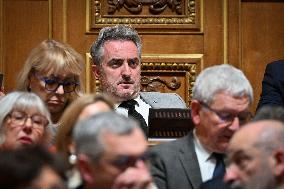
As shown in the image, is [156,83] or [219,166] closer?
[219,166]

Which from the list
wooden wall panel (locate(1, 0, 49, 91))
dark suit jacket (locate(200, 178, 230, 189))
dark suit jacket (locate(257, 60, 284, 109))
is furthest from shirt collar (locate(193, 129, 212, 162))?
wooden wall panel (locate(1, 0, 49, 91))

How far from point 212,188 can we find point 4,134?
92 cm

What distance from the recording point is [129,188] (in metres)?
2.97

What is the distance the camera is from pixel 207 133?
377 centimetres

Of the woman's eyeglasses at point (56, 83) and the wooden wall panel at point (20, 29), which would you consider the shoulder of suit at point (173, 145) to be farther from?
the wooden wall panel at point (20, 29)

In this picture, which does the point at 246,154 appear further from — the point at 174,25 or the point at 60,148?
the point at 174,25

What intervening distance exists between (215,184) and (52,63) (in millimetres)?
1226

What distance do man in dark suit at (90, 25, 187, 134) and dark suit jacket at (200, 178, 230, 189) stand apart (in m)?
1.07

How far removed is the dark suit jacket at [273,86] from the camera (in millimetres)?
4579

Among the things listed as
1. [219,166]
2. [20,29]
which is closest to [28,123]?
[219,166]

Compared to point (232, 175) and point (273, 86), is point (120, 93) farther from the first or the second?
point (232, 175)

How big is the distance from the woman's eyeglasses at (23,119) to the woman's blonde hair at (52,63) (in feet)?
1.90

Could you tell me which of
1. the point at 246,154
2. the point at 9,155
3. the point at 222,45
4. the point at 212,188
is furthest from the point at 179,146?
the point at 222,45

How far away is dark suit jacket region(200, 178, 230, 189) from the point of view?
345 centimetres
